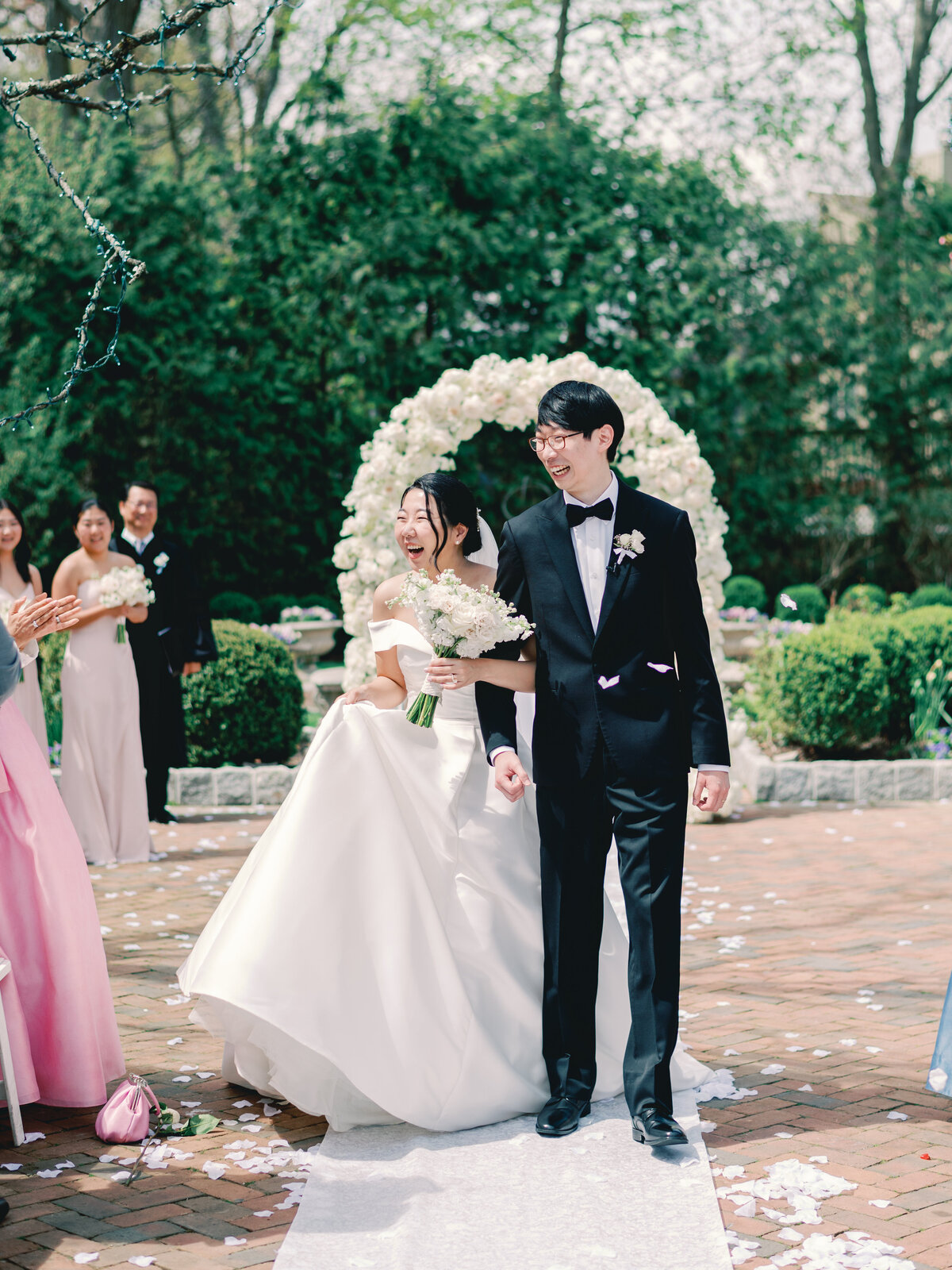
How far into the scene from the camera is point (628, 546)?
3717mm

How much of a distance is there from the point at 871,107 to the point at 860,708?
13627mm

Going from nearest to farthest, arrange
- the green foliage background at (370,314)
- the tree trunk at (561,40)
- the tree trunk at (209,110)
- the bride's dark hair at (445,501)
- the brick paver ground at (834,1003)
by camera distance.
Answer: the brick paver ground at (834,1003), the bride's dark hair at (445,501), the green foliage background at (370,314), the tree trunk at (561,40), the tree trunk at (209,110)

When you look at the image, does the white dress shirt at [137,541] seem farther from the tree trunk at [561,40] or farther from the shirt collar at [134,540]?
the tree trunk at [561,40]

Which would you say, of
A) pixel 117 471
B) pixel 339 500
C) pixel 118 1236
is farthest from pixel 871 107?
pixel 118 1236

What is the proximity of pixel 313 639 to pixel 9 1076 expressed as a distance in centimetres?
934

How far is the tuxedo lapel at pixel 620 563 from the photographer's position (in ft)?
12.2

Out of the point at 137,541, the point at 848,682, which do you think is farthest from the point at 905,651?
the point at 137,541

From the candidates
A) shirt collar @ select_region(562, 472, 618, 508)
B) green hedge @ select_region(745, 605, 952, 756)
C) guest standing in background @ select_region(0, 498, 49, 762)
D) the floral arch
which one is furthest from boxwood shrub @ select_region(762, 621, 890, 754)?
shirt collar @ select_region(562, 472, 618, 508)

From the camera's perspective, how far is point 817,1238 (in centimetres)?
306

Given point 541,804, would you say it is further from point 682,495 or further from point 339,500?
point 339,500

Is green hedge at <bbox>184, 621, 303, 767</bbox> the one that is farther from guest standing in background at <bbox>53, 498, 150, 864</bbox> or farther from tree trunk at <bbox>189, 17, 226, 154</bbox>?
tree trunk at <bbox>189, 17, 226, 154</bbox>

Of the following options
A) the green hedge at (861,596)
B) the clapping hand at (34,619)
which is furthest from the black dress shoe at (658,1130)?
the green hedge at (861,596)

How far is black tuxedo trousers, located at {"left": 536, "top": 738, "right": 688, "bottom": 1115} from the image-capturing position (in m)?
3.61

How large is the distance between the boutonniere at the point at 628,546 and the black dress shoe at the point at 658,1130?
148 centimetres
